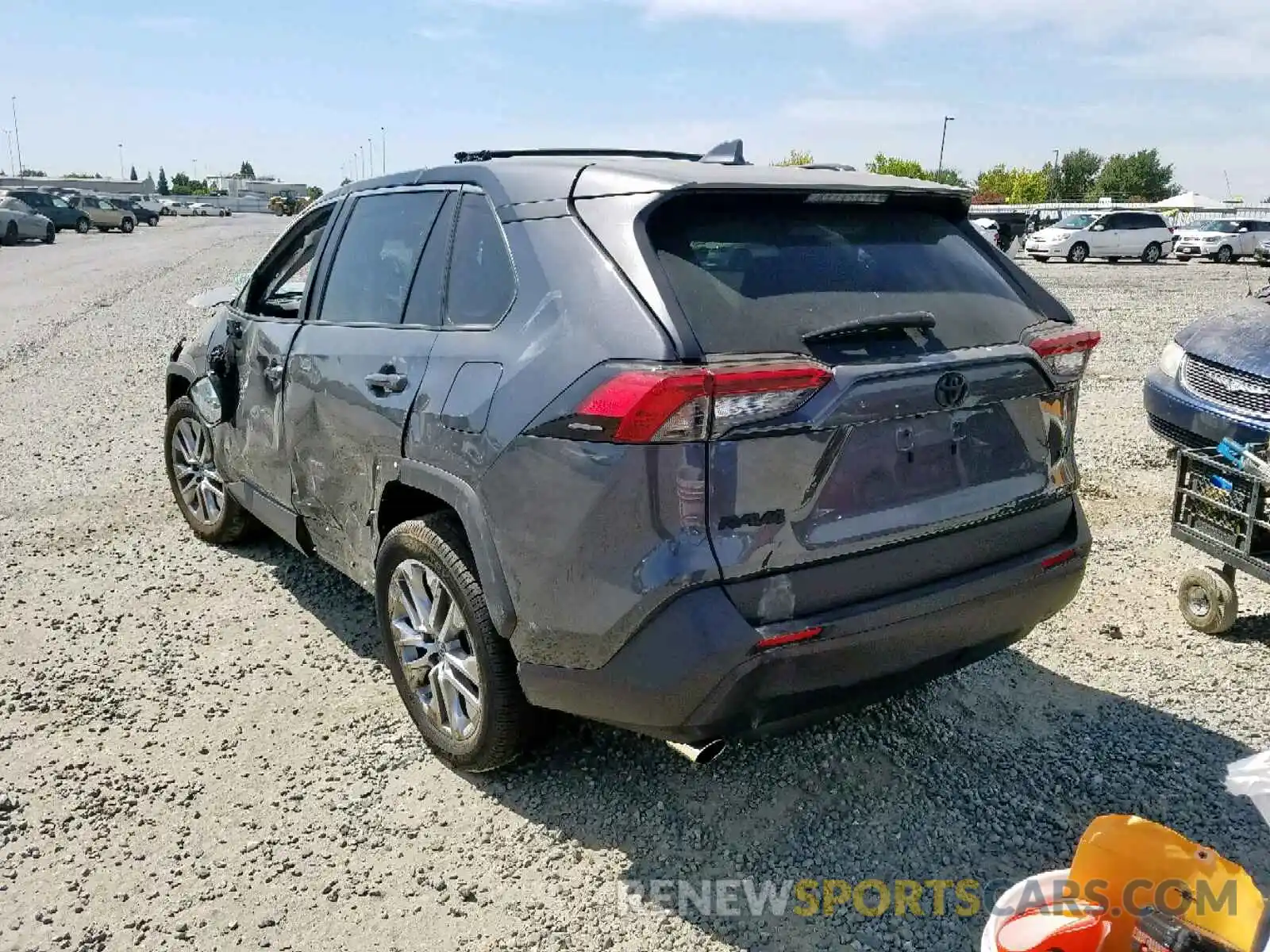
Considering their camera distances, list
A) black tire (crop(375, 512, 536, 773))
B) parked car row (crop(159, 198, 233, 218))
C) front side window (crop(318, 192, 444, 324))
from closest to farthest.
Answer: black tire (crop(375, 512, 536, 773)), front side window (crop(318, 192, 444, 324)), parked car row (crop(159, 198, 233, 218))

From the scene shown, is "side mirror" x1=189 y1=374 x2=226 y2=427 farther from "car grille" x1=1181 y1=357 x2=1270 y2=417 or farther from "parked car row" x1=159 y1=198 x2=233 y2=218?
"parked car row" x1=159 y1=198 x2=233 y2=218

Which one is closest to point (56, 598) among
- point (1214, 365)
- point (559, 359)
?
point (559, 359)

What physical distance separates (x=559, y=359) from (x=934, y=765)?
1.79m

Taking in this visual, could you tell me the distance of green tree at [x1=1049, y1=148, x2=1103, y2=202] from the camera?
101 meters

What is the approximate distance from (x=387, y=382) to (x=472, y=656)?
0.92m

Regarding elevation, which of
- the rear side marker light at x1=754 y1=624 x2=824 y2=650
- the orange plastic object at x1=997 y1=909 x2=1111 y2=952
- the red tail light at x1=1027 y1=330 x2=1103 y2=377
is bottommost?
the orange plastic object at x1=997 y1=909 x2=1111 y2=952

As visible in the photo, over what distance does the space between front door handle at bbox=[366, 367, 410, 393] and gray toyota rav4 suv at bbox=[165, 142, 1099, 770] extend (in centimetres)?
2

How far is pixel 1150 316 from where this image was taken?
50.9 ft

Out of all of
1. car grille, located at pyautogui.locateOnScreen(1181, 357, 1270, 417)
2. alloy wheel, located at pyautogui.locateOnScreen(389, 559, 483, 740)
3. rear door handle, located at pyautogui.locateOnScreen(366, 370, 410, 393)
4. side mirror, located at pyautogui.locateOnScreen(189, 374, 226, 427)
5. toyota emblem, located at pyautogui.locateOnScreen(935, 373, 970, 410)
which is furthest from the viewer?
car grille, located at pyautogui.locateOnScreen(1181, 357, 1270, 417)

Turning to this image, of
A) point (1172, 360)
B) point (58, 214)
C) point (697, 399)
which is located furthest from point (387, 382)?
point (58, 214)

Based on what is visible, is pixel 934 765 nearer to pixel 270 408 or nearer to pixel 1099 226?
pixel 270 408

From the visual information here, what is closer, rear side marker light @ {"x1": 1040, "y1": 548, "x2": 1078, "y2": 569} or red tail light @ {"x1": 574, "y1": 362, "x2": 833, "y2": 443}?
red tail light @ {"x1": 574, "y1": 362, "x2": 833, "y2": 443}

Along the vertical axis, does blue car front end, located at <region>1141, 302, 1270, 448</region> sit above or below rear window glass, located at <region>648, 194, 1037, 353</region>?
below

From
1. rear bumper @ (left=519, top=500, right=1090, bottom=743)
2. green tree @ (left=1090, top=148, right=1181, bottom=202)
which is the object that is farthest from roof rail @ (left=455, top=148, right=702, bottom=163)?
green tree @ (left=1090, top=148, right=1181, bottom=202)
